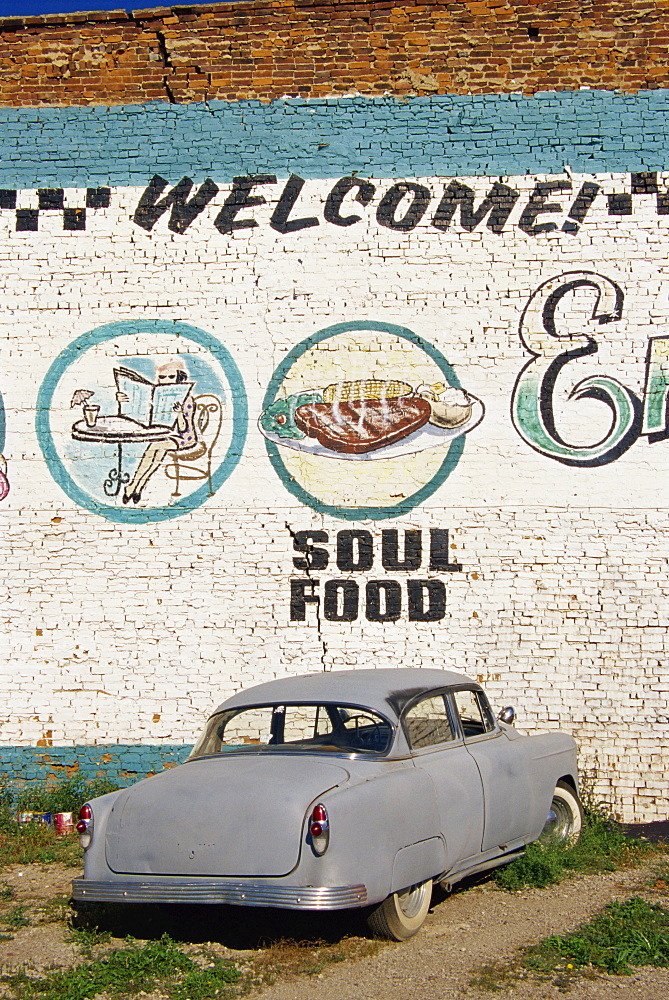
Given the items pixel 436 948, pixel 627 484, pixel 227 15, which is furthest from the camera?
pixel 227 15

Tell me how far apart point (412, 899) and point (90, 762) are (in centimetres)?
415

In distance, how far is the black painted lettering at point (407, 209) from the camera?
895cm

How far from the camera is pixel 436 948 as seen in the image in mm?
5199

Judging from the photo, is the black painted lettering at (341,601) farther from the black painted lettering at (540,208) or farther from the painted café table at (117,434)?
the black painted lettering at (540,208)

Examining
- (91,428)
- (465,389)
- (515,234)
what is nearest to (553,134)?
(515,234)

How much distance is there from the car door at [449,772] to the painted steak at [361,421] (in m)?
3.21

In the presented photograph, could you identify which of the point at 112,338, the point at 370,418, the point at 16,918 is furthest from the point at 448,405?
the point at 16,918

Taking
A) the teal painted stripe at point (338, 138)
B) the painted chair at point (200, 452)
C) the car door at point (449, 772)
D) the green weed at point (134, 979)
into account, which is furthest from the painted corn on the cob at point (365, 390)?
the green weed at point (134, 979)

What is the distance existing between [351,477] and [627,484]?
2322mm

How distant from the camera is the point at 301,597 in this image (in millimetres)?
8680

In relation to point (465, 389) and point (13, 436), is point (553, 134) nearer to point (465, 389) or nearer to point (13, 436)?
point (465, 389)

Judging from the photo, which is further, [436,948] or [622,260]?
[622,260]

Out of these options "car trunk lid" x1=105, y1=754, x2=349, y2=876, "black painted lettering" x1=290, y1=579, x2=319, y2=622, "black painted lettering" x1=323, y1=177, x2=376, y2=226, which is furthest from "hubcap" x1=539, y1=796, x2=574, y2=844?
"black painted lettering" x1=323, y1=177, x2=376, y2=226

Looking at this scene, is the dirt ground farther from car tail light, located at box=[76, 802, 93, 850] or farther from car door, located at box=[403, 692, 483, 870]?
car tail light, located at box=[76, 802, 93, 850]
